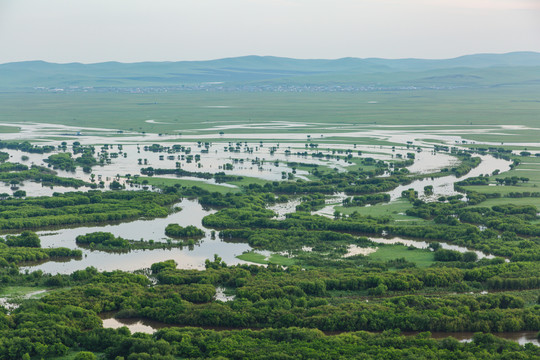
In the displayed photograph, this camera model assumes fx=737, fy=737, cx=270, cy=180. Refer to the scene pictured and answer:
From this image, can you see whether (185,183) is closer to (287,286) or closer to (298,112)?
(287,286)

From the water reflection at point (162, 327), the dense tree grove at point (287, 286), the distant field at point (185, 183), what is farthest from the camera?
the distant field at point (185, 183)

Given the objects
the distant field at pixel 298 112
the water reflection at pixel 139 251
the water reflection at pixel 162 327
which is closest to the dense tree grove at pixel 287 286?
the water reflection at pixel 162 327

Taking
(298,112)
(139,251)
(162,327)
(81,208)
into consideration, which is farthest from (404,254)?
(298,112)

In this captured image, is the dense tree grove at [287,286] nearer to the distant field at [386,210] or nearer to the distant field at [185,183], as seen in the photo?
the distant field at [386,210]

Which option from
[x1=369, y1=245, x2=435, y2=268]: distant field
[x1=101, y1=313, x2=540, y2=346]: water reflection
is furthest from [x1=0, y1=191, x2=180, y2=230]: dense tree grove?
[x1=101, y1=313, x2=540, y2=346]: water reflection

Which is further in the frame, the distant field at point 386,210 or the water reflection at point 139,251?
the distant field at point 386,210

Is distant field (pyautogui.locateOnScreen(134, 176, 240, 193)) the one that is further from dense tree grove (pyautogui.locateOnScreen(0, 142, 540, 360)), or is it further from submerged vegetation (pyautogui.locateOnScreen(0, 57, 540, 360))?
dense tree grove (pyautogui.locateOnScreen(0, 142, 540, 360))

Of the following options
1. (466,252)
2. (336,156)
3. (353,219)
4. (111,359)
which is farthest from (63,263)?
(336,156)

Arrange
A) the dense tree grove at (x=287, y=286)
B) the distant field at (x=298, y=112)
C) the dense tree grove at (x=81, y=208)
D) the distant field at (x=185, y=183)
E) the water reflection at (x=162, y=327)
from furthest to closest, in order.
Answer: the distant field at (x=298, y=112), the distant field at (x=185, y=183), the dense tree grove at (x=81, y=208), the water reflection at (x=162, y=327), the dense tree grove at (x=287, y=286)

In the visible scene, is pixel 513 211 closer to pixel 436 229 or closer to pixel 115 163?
pixel 436 229

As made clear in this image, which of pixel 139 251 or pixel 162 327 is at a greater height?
pixel 139 251

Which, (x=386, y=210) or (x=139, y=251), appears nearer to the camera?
(x=139, y=251)
